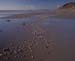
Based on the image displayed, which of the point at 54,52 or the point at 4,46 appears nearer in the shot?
the point at 54,52

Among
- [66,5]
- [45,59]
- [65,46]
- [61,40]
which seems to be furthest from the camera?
[66,5]

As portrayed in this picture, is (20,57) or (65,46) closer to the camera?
(20,57)

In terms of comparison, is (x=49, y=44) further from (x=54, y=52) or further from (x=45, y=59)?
(x=45, y=59)

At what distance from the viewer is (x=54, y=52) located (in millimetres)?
6281

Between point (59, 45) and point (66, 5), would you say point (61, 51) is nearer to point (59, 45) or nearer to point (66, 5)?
point (59, 45)

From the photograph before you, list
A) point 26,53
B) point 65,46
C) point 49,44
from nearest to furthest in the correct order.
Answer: point 26,53
point 65,46
point 49,44

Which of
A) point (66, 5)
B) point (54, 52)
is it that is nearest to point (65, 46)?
point (54, 52)

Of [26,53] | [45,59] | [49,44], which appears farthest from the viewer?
[49,44]

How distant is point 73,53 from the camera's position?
5.97 m

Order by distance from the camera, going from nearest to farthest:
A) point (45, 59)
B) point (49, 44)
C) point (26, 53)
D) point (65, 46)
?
point (45, 59) < point (26, 53) < point (65, 46) < point (49, 44)

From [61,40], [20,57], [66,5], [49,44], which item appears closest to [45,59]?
[20,57]

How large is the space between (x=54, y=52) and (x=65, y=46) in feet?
2.38

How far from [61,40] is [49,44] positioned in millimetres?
711

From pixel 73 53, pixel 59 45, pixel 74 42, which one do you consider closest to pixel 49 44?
pixel 59 45
